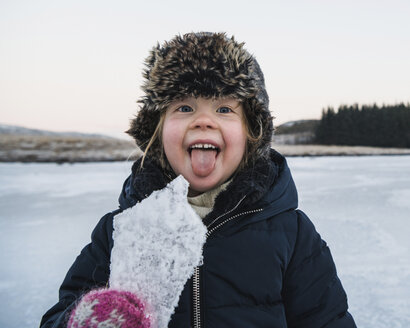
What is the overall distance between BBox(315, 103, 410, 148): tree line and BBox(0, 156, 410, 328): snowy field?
26934mm

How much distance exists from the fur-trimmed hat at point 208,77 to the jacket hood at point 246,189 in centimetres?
8

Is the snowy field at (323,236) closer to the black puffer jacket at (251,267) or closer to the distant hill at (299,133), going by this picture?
the black puffer jacket at (251,267)

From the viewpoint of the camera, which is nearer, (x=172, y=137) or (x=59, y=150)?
(x=172, y=137)

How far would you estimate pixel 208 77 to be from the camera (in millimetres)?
1051

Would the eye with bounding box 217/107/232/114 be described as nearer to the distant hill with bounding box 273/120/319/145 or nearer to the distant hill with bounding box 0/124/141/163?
the distant hill with bounding box 0/124/141/163

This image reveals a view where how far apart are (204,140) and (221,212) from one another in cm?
24

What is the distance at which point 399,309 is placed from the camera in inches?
69.3

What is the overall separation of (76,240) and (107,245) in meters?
1.95

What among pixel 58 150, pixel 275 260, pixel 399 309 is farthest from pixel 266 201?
pixel 58 150

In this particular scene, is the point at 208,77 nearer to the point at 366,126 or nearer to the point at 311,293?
the point at 311,293

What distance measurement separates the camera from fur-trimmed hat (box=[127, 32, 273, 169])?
105 cm

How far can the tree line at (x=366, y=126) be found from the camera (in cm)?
2866

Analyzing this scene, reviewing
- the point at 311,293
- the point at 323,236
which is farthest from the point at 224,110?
the point at 323,236

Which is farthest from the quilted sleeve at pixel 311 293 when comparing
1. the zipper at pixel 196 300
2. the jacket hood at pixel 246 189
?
the zipper at pixel 196 300
